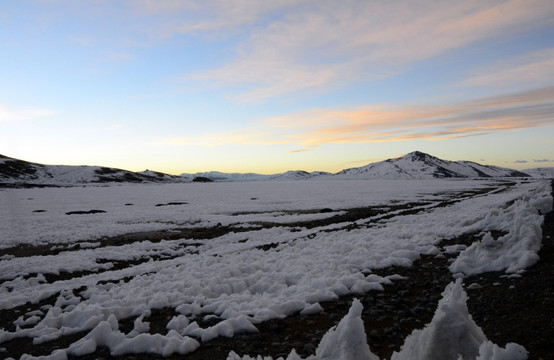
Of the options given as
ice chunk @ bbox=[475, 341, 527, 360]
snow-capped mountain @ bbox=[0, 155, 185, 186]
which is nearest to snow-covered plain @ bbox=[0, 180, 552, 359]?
ice chunk @ bbox=[475, 341, 527, 360]

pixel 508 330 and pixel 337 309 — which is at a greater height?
pixel 508 330

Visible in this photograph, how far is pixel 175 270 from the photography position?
42.1 feet

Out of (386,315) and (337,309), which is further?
(337,309)

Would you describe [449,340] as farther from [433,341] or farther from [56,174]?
[56,174]

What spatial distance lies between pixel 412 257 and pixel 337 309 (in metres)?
4.93

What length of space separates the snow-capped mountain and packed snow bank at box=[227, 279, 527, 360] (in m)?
165

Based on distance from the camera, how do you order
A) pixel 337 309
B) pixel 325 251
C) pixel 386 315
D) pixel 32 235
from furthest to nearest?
pixel 32 235, pixel 325 251, pixel 337 309, pixel 386 315

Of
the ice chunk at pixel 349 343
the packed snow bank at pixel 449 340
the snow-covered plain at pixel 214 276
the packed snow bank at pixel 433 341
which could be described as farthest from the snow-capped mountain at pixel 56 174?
the packed snow bank at pixel 449 340

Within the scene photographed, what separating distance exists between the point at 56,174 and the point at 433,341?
201m

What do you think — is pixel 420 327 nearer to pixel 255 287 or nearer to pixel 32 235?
pixel 255 287

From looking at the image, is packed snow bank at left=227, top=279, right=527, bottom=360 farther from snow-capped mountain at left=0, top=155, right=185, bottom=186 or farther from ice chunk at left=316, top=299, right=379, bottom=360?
snow-capped mountain at left=0, top=155, right=185, bottom=186

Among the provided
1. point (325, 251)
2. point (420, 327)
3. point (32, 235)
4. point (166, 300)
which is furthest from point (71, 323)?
point (32, 235)

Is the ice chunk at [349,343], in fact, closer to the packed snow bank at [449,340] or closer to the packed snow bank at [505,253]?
the packed snow bank at [449,340]

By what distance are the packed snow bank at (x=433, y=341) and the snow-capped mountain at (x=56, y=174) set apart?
16481 centimetres
